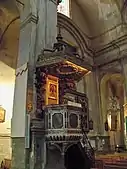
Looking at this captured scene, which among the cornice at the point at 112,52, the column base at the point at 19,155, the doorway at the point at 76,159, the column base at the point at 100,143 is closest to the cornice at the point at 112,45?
the cornice at the point at 112,52

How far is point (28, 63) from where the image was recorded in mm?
5957

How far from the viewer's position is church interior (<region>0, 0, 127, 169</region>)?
5402mm

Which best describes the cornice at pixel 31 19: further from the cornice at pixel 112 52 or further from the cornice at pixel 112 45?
the cornice at pixel 112 45

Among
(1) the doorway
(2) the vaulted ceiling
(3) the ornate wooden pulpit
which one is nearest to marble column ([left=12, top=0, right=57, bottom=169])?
(3) the ornate wooden pulpit

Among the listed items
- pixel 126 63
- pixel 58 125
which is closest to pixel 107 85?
pixel 126 63

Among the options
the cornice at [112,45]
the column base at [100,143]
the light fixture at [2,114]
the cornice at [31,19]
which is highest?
the cornice at [112,45]

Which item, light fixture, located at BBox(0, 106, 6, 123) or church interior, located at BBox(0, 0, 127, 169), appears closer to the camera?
church interior, located at BBox(0, 0, 127, 169)

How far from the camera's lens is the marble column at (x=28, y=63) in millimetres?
5441

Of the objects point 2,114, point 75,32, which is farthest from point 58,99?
point 75,32

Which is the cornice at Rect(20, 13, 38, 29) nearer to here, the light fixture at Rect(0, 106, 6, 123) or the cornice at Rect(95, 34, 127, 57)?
the light fixture at Rect(0, 106, 6, 123)

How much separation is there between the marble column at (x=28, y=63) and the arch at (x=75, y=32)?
3179mm

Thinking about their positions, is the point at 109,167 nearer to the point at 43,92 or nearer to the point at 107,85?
the point at 43,92

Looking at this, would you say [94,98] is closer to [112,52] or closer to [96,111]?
[96,111]

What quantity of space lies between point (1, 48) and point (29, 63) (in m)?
3.93
